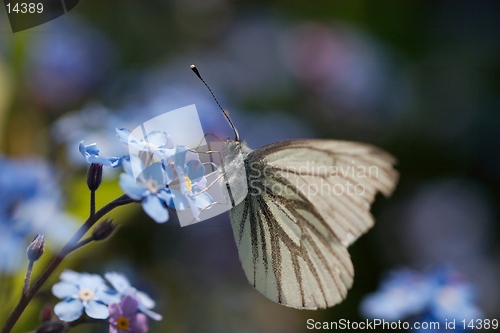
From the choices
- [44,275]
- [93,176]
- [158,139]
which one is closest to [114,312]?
[44,275]

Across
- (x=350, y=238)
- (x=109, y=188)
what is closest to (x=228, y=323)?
(x=109, y=188)

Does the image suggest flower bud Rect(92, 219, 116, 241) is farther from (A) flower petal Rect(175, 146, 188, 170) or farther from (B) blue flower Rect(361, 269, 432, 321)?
(B) blue flower Rect(361, 269, 432, 321)

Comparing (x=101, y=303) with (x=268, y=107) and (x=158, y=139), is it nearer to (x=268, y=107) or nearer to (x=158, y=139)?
(x=158, y=139)

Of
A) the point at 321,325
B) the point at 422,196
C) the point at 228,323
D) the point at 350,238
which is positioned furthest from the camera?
the point at 422,196

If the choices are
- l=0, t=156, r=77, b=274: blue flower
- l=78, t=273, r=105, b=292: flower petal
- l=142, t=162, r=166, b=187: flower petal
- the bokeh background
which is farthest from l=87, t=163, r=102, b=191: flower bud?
the bokeh background

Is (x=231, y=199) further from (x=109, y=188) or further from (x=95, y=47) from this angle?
(x=95, y=47)

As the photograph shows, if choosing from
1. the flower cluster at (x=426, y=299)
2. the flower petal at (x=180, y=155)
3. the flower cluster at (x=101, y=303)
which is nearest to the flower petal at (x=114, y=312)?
the flower cluster at (x=101, y=303)

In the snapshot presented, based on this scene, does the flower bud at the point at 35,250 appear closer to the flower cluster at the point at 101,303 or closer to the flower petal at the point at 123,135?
the flower cluster at the point at 101,303
